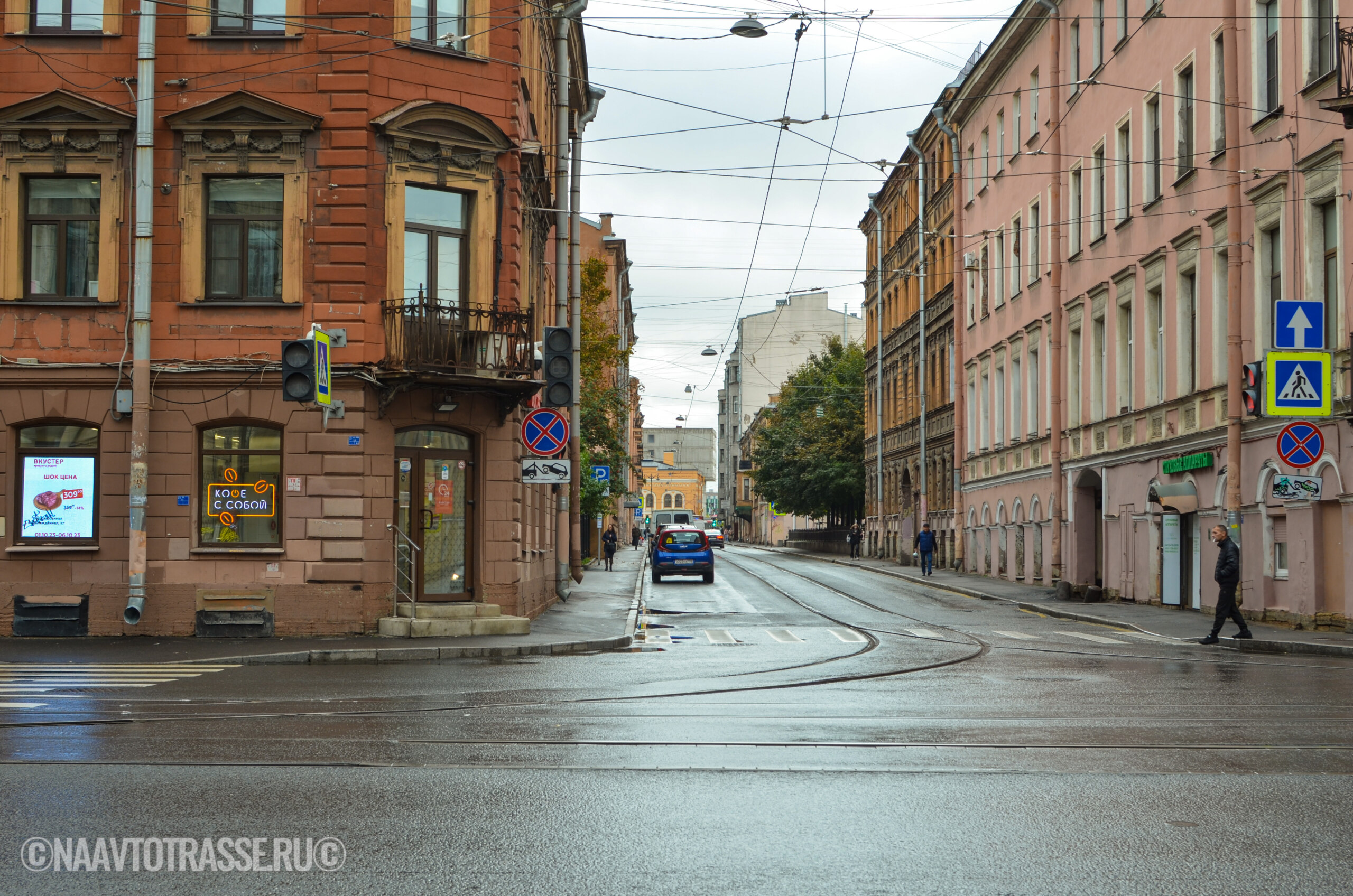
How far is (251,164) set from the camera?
68.1 ft

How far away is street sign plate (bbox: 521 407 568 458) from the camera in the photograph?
21438 millimetres

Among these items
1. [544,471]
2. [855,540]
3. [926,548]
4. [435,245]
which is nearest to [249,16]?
[435,245]

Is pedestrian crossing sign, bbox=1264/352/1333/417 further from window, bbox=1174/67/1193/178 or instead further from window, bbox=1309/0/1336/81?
window, bbox=1174/67/1193/178

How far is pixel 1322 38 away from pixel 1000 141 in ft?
73.3

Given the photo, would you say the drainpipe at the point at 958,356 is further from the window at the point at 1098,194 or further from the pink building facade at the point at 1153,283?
the window at the point at 1098,194

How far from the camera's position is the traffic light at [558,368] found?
19219mm

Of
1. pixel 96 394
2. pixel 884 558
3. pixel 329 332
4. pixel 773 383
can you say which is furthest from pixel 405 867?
pixel 773 383

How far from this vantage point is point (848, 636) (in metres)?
22.2

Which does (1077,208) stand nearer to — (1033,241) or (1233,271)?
(1033,241)

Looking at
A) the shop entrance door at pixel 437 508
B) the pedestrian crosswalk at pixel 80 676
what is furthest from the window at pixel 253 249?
the pedestrian crosswalk at pixel 80 676

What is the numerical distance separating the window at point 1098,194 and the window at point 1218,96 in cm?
719

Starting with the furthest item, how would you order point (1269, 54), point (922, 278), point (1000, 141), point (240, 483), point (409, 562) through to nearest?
point (922, 278)
point (1000, 141)
point (1269, 54)
point (409, 562)
point (240, 483)

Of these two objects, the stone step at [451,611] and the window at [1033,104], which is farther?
the window at [1033,104]

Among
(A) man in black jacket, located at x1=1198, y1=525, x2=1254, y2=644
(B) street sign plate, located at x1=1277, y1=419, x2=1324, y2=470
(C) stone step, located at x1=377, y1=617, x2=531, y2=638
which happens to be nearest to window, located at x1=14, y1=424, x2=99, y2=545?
(C) stone step, located at x1=377, y1=617, x2=531, y2=638
